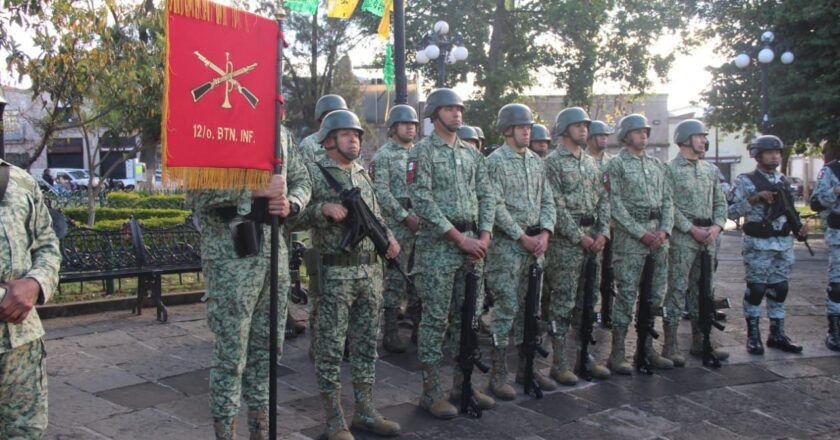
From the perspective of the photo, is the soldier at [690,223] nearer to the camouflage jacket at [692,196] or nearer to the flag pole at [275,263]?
the camouflage jacket at [692,196]

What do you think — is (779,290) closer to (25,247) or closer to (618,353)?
(618,353)

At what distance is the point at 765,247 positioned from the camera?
7.22 metres

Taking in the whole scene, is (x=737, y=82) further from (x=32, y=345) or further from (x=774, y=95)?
(x=32, y=345)

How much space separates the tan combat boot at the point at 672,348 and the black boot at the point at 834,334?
1723 millimetres

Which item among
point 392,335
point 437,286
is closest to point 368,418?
point 437,286

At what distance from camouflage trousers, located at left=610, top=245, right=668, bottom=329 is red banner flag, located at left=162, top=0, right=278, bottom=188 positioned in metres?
3.89

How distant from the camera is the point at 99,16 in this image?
778 centimetres

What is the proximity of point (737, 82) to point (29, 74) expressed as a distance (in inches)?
806

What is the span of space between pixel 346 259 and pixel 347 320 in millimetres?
395

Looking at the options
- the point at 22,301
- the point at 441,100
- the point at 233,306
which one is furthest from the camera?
the point at 441,100

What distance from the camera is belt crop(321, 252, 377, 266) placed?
15.4 ft

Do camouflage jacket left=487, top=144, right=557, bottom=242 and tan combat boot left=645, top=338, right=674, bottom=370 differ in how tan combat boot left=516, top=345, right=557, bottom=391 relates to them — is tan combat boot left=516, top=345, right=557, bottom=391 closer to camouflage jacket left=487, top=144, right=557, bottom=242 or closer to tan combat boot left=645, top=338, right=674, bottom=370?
camouflage jacket left=487, top=144, right=557, bottom=242

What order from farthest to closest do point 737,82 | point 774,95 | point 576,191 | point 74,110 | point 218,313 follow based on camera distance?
point 737,82 < point 774,95 < point 74,110 < point 576,191 < point 218,313

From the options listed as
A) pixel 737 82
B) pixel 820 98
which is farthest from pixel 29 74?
pixel 737 82
